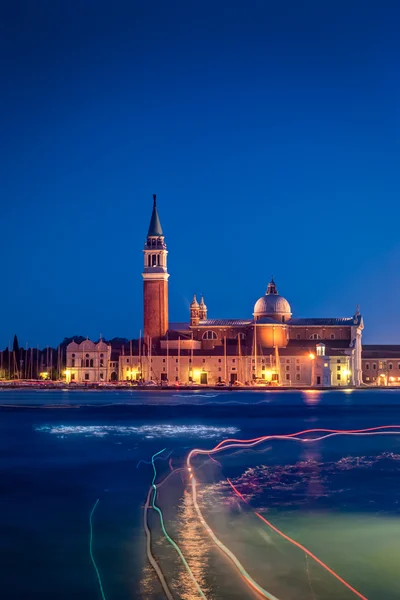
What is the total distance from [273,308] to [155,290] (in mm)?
12316

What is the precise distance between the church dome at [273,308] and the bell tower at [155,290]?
32.1 ft

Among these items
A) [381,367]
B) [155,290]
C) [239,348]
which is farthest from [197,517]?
[381,367]

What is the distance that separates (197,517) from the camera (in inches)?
635

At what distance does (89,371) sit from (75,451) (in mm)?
66744

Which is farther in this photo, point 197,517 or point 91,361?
point 91,361

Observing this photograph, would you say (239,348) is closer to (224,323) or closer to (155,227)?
(224,323)

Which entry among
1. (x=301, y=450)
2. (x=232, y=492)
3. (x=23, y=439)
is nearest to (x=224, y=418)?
(x=23, y=439)

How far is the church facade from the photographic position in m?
89.8

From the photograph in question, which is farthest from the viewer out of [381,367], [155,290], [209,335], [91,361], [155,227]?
[381,367]

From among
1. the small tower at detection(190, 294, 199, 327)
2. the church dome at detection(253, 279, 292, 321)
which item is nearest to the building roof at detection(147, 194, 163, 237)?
the small tower at detection(190, 294, 199, 327)

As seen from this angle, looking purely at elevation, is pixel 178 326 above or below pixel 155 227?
below

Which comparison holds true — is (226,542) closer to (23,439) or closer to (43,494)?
(43,494)

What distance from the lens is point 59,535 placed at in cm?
1491

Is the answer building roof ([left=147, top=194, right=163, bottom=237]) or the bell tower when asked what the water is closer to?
the bell tower
